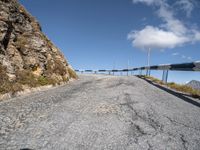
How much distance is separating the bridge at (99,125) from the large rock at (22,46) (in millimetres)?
4178

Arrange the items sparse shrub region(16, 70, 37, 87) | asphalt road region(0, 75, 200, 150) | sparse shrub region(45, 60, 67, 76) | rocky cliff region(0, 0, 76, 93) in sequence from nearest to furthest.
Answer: asphalt road region(0, 75, 200, 150), rocky cliff region(0, 0, 76, 93), sparse shrub region(16, 70, 37, 87), sparse shrub region(45, 60, 67, 76)

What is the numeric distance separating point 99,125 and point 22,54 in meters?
8.34

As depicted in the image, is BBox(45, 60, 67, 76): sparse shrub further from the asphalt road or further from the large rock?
the asphalt road

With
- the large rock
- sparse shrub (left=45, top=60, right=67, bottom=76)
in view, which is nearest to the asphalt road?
the large rock

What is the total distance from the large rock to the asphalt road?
13.4 ft

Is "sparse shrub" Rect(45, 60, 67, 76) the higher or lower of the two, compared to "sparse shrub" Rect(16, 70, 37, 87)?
higher

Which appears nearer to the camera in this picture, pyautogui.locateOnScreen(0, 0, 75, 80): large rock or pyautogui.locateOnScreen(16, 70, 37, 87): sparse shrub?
pyautogui.locateOnScreen(16, 70, 37, 87): sparse shrub

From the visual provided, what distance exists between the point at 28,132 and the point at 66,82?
32.7ft

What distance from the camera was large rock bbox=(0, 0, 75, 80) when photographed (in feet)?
39.3

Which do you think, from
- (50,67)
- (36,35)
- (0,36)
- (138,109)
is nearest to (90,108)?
(138,109)

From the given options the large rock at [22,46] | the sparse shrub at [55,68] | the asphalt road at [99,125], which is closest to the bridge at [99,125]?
the asphalt road at [99,125]

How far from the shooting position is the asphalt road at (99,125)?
4.63 m

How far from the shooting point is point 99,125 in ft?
18.5

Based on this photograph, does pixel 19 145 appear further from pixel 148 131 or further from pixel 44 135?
pixel 148 131
